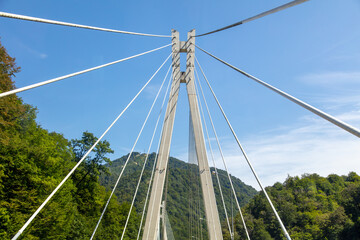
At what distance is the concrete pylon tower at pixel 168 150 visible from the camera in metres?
8.48

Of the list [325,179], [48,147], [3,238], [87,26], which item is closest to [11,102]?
[48,147]

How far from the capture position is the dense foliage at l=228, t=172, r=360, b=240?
4103cm

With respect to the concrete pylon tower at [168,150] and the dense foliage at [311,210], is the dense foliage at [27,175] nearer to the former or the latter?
the concrete pylon tower at [168,150]

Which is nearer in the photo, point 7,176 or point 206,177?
point 206,177

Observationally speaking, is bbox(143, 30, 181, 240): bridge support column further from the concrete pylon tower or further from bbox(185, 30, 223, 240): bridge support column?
bbox(185, 30, 223, 240): bridge support column

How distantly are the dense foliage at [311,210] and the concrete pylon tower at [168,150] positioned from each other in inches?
1502

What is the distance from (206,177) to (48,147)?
589 inches

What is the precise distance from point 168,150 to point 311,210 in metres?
60.1

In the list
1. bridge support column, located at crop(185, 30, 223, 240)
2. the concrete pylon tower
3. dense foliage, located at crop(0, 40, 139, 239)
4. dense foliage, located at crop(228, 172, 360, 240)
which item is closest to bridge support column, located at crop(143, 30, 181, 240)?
the concrete pylon tower

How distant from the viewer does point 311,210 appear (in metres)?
59.1

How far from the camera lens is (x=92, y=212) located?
29.1 metres

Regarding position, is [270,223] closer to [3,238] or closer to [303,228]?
[303,228]

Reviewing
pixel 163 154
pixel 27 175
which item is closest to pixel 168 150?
pixel 163 154

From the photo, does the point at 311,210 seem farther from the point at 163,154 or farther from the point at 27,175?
the point at 163,154
